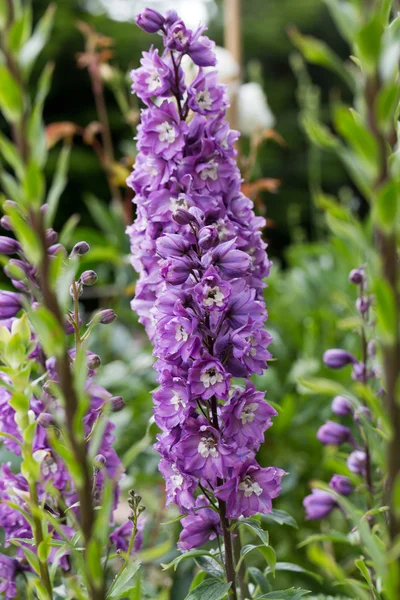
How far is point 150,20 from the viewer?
1.04m

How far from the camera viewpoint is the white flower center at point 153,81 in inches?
41.4

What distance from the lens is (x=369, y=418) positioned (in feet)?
4.09

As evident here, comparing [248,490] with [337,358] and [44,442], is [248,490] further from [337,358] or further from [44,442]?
[337,358]

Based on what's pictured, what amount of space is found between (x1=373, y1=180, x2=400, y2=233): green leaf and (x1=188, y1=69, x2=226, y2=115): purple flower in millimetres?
552

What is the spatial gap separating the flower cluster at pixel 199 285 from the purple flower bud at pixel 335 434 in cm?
39

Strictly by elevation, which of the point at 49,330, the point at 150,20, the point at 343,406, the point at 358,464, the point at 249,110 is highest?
the point at 249,110

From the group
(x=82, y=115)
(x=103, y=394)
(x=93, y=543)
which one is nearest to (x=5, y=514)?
(x=103, y=394)

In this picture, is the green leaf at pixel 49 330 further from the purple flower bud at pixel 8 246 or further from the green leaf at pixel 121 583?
the purple flower bud at pixel 8 246

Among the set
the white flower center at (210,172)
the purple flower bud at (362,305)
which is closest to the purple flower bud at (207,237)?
the white flower center at (210,172)

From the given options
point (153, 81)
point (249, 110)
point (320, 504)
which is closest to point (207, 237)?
point (153, 81)

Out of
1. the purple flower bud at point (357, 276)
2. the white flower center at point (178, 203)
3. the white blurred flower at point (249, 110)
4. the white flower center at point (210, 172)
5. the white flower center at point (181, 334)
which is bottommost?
the white flower center at point (181, 334)

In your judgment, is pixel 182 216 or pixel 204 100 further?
pixel 204 100

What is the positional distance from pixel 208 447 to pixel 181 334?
149mm

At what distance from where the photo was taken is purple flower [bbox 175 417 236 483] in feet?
3.01
